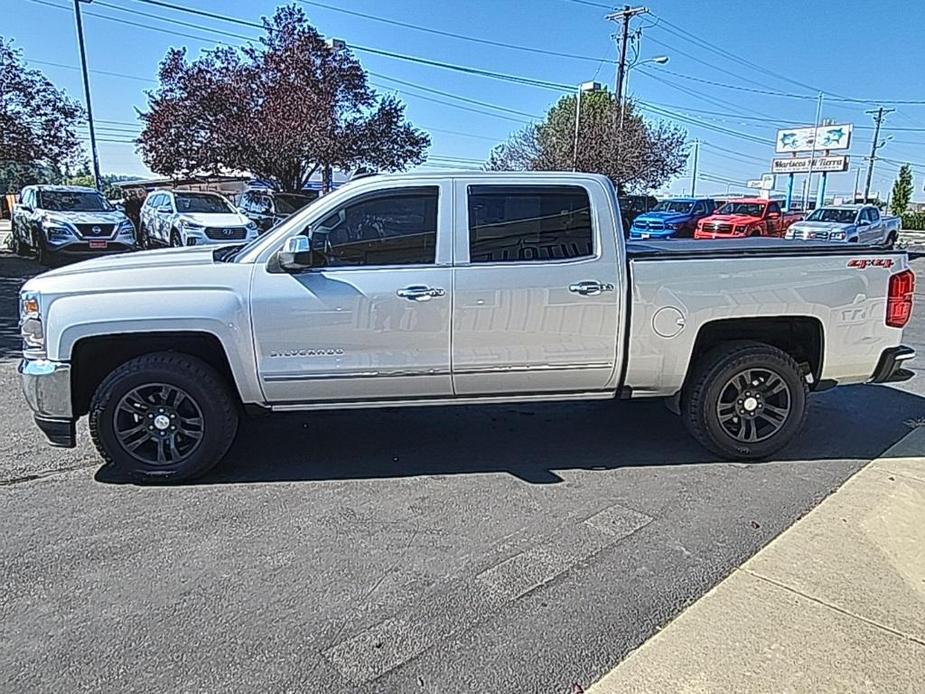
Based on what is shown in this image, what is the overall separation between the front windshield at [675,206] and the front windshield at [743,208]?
106 cm

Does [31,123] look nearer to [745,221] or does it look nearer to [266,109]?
[266,109]

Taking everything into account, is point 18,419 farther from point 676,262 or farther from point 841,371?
point 841,371

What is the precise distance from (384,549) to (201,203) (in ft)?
51.2

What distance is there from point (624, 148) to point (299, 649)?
32693mm

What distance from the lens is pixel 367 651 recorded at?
8.84 feet

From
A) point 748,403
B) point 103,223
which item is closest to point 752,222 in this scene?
point 103,223

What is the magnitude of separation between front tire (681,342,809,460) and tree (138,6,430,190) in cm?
2080

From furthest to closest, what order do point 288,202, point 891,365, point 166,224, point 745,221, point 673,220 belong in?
1. point 673,220
2. point 745,221
3. point 288,202
4. point 166,224
5. point 891,365

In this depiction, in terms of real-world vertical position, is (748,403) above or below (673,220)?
below

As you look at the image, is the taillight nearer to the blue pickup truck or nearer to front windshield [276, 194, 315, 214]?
front windshield [276, 194, 315, 214]

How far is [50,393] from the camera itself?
4.05 meters

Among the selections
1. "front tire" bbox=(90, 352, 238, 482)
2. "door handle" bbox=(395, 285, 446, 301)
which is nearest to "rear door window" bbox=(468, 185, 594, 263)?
"door handle" bbox=(395, 285, 446, 301)

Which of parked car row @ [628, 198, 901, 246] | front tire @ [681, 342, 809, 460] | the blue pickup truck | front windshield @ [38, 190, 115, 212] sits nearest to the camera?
front tire @ [681, 342, 809, 460]

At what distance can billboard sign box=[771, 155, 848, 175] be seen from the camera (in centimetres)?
4669
